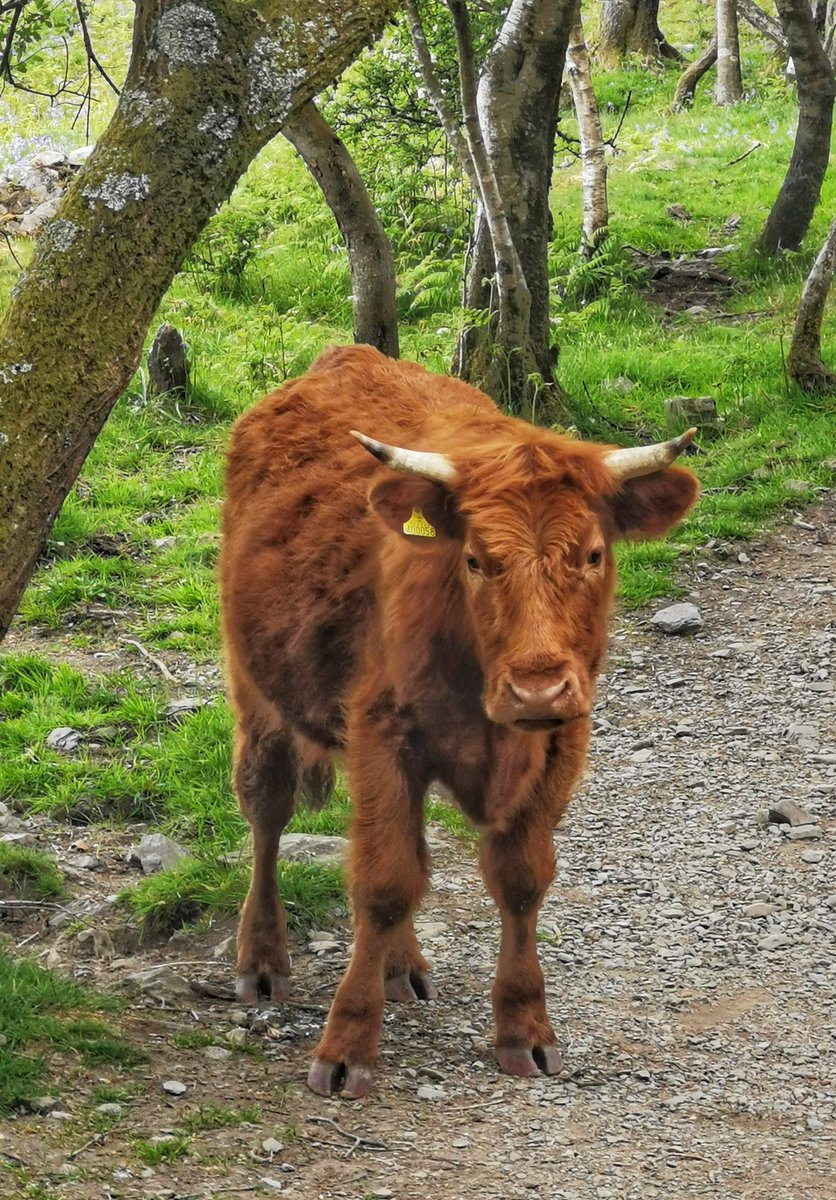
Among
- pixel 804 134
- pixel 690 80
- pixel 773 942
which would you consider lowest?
pixel 773 942

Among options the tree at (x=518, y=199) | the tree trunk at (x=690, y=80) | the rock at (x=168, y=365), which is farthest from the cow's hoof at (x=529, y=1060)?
the tree trunk at (x=690, y=80)

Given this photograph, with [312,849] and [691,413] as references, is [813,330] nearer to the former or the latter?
[691,413]

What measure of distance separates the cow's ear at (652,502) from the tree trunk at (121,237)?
1741mm

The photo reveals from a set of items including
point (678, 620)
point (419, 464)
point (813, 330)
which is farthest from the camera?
point (813, 330)

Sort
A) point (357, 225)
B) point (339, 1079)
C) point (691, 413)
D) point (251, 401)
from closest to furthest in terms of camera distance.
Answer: point (339, 1079), point (357, 225), point (691, 413), point (251, 401)

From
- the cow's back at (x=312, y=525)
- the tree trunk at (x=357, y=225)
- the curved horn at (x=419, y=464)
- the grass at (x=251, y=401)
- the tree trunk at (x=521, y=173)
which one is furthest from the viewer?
the tree trunk at (x=521, y=173)

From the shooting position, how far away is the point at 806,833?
749cm

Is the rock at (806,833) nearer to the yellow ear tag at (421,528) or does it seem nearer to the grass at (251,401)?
the grass at (251,401)

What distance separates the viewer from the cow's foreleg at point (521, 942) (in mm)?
5613

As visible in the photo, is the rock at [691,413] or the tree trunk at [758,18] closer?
the rock at [691,413]

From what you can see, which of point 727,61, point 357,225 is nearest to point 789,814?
point 357,225

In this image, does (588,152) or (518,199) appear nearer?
(518,199)

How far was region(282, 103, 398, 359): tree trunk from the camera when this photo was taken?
36.7ft

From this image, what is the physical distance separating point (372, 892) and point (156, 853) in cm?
212
